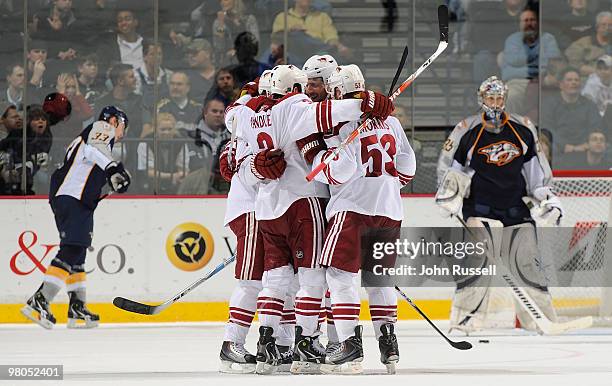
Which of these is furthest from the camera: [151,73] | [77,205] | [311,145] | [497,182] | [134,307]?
[151,73]

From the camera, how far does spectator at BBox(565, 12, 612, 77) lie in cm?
1086

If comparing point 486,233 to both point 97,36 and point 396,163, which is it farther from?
point 97,36

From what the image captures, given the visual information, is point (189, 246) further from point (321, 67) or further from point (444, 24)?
point (444, 24)

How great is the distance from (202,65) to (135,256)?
1.57m

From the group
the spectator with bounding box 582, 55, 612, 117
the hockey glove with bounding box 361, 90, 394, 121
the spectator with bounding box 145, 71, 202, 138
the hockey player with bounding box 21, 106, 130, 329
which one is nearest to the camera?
the hockey glove with bounding box 361, 90, 394, 121

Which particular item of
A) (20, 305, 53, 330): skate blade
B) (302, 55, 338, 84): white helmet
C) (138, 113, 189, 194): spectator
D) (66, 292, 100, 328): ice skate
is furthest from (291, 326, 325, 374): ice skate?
(138, 113, 189, 194): spectator

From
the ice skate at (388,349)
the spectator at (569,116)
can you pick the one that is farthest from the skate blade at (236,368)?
the spectator at (569,116)

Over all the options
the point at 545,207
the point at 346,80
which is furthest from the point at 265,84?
the point at 545,207

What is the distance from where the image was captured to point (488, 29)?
1096 centimetres

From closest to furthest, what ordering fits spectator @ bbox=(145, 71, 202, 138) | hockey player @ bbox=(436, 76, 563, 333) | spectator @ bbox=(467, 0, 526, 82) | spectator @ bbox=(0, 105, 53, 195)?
1. hockey player @ bbox=(436, 76, 563, 333)
2. spectator @ bbox=(0, 105, 53, 195)
3. spectator @ bbox=(145, 71, 202, 138)
4. spectator @ bbox=(467, 0, 526, 82)

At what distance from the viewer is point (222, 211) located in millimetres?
10258

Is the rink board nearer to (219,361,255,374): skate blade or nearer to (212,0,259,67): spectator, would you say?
(212,0,259,67): spectator

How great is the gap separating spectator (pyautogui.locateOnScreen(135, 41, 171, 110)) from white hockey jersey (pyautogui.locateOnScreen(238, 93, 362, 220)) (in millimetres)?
4542

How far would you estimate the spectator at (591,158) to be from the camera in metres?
10.6
